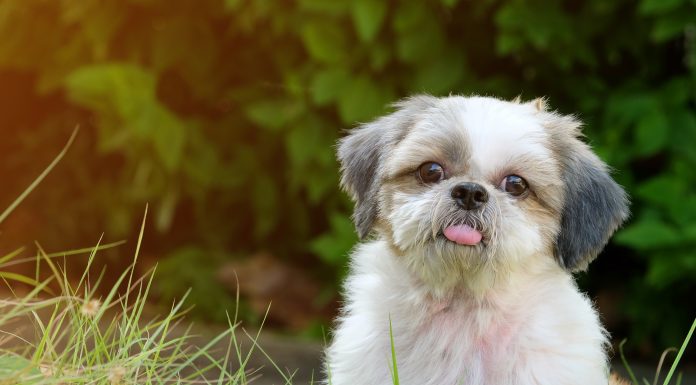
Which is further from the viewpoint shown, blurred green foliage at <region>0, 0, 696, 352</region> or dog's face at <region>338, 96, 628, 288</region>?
blurred green foliage at <region>0, 0, 696, 352</region>

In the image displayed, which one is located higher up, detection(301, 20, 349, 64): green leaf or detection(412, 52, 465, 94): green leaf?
detection(301, 20, 349, 64): green leaf

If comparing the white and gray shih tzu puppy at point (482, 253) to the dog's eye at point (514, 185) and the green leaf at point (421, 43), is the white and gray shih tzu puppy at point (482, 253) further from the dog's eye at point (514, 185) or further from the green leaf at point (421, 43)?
the green leaf at point (421, 43)

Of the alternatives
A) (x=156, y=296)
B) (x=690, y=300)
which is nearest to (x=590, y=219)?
(x=690, y=300)

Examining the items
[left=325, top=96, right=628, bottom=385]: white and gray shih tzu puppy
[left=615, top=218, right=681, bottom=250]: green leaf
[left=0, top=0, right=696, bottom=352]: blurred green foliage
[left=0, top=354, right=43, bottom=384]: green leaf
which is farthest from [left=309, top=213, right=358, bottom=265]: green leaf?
[left=0, top=354, right=43, bottom=384]: green leaf

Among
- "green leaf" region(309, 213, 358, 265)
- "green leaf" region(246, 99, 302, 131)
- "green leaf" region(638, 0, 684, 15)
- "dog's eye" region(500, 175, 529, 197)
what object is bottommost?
"green leaf" region(309, 213, 358, 265)

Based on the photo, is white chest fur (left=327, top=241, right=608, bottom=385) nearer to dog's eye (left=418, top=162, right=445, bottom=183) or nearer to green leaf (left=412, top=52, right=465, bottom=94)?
dog's eye (left=418, top=162, right=445, bottom=183)

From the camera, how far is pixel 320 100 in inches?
280

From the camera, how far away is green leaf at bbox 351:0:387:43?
676cm

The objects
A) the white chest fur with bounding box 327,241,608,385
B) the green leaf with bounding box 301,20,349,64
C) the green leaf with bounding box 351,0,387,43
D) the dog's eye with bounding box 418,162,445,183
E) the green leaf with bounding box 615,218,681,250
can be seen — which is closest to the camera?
the white chest fur with bounding box 327,241,608,385

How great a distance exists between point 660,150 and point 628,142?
21cm

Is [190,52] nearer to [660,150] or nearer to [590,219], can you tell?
[660,150]

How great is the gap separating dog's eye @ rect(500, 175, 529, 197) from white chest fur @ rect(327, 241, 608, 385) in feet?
1.09

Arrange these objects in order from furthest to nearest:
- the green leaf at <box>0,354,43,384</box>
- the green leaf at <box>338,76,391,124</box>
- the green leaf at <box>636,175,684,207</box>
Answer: the green leaf at <box>338,76,391,124</box> < the green leaf at <box>636,175,684,207</box> < the green leaf at <box>0,354,43,384</box>

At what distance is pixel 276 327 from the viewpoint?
337 inches
